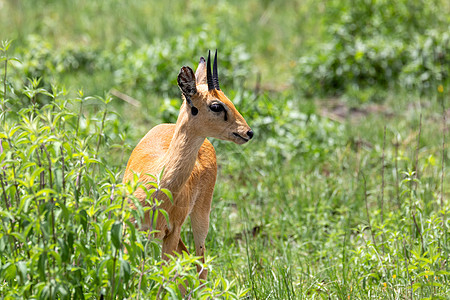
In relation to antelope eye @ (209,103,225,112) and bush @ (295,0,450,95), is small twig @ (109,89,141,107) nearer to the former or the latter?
bush @ (295,0,450,95)

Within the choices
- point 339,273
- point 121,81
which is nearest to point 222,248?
point 339,273

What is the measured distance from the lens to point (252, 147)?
642cm

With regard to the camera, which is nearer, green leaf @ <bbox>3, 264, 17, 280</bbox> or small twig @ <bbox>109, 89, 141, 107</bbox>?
green leaf @ <bbox>3, 264, 17, 280</bbox>

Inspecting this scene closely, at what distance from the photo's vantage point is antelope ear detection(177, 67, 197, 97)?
308cm

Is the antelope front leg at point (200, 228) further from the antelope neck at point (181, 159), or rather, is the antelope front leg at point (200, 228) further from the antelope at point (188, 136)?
the antelope neck at point (181, 159)

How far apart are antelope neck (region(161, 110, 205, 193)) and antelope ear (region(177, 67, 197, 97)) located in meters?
0.13

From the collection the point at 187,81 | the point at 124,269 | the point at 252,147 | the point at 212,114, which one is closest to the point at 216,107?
the point at 212,114

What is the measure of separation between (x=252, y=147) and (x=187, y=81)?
3.35 meters

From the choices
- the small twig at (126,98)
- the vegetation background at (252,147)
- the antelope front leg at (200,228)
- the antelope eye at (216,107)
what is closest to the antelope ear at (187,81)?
the antelope eye at (216,107)

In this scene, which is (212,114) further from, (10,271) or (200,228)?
(10,271)

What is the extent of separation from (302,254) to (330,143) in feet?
6.95

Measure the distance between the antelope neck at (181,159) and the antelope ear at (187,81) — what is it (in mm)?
129

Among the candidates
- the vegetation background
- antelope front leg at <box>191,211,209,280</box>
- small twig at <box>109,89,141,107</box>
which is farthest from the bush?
antelope front leg at <box>191,211,209,280</box>

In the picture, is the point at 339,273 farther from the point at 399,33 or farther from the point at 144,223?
the point at 399,33
